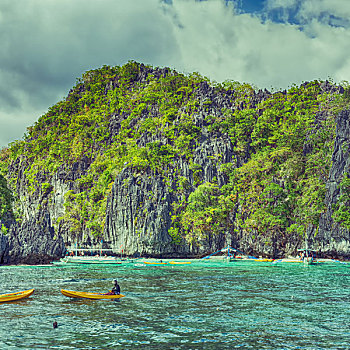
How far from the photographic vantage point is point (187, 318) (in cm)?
2434

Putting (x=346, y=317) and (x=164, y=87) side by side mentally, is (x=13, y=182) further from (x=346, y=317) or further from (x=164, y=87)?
(x=346, y=317)

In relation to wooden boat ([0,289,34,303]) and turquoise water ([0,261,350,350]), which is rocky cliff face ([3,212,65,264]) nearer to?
turquoise water ([0,261,350,350])

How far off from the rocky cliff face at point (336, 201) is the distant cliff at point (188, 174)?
8.8 inches

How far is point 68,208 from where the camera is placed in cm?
10262

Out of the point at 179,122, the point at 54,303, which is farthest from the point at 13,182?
the point at 54,303

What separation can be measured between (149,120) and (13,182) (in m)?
49.3

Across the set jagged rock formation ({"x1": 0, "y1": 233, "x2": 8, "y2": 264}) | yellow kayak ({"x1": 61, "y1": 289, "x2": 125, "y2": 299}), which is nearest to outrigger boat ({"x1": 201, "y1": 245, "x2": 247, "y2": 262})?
yellow kayak ({"x1": 61, "y1": 289, "x2": 125, "y2": 299})

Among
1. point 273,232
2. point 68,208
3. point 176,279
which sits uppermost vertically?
point 68,208

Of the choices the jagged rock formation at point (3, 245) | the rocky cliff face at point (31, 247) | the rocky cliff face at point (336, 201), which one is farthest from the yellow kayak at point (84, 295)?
the jagged rock formation at point (3, 245)

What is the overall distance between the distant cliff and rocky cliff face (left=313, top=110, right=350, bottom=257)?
22 cm

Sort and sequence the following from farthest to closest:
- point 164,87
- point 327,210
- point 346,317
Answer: point 164,87 < point 327,210 < point 346,317

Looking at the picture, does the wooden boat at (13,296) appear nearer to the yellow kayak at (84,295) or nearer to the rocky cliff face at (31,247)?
the yellow kayak at (84,295)

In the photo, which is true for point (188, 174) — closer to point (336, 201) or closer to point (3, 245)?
point (336, 201)

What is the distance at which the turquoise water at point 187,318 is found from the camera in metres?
19.3
